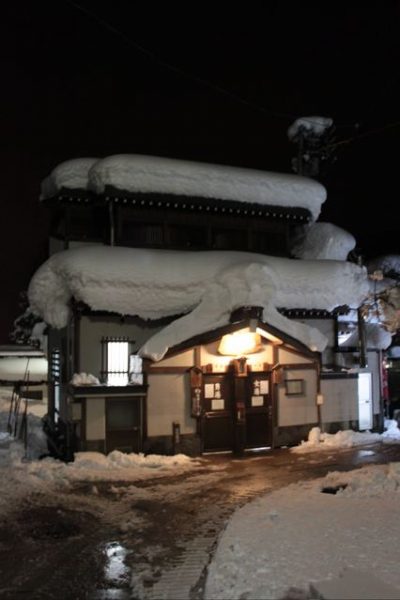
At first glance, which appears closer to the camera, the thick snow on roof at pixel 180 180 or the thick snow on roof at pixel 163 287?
the thick snow on roof at pixel 163 287

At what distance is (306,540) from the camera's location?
27.6ft

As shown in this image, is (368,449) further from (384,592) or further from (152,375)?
(384,592)

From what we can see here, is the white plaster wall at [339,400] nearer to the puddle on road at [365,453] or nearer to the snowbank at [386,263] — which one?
the puddle on road at [365,453]

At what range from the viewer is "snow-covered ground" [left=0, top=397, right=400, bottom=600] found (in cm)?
707

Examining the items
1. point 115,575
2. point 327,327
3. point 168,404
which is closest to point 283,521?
point 115,575

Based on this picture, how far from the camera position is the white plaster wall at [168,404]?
651 inches

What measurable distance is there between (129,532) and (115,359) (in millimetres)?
9049

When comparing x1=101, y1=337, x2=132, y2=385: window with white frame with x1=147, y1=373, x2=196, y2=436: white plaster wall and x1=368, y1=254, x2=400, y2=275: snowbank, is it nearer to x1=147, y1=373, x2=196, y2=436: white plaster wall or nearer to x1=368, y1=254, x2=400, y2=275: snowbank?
x1=147, y1=373, x2=196, y2=436: white plaster wall

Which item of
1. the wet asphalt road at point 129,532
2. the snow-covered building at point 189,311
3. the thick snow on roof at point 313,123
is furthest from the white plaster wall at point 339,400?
the thick snow on roof at point 313,123

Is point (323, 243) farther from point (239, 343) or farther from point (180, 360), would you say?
point (180, 360)

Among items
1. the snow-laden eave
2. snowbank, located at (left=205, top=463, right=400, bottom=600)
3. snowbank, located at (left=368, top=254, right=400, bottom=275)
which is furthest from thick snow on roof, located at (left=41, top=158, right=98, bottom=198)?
snowbank, located at (left=368, top=254, right=400, bottom=275)

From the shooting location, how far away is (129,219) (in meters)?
20.2

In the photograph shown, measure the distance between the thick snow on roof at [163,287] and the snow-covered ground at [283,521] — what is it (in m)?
3.83

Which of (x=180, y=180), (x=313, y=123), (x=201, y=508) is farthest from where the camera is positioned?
(x=313, y=123)
